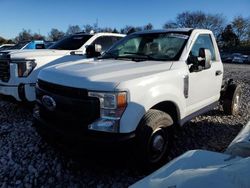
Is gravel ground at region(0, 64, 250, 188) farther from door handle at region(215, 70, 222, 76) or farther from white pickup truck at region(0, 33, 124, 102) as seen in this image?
door handle at region(215, 70, 222, 76)

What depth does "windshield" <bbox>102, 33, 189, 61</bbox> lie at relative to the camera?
4.46 metres

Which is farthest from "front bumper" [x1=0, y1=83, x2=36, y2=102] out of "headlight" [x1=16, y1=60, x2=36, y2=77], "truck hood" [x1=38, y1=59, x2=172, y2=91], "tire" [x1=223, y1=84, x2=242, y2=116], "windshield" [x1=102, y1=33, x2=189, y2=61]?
"tire" [x1=223, y1=84, x2=242, y2=116]

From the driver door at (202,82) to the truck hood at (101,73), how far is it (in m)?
0.62

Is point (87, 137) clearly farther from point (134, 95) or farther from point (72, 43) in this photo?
point (72, 43)

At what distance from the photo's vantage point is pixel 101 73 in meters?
3.51

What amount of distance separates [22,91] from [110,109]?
318cm

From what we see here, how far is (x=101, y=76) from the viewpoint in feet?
11.1

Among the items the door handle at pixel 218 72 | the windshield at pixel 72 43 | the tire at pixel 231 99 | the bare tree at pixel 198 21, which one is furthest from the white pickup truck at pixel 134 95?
the bare tree at pixel 198 21

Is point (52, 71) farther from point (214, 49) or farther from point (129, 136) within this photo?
point (214, 49)

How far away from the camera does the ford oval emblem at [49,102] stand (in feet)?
11.8

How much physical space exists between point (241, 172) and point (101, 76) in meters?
2.06

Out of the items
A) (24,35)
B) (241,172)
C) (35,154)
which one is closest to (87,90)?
(35,154)

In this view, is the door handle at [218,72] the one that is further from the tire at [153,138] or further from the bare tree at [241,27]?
the bare tree at [241,27]

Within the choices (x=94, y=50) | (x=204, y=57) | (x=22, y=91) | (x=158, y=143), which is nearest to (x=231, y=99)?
(x=204, y=57)
